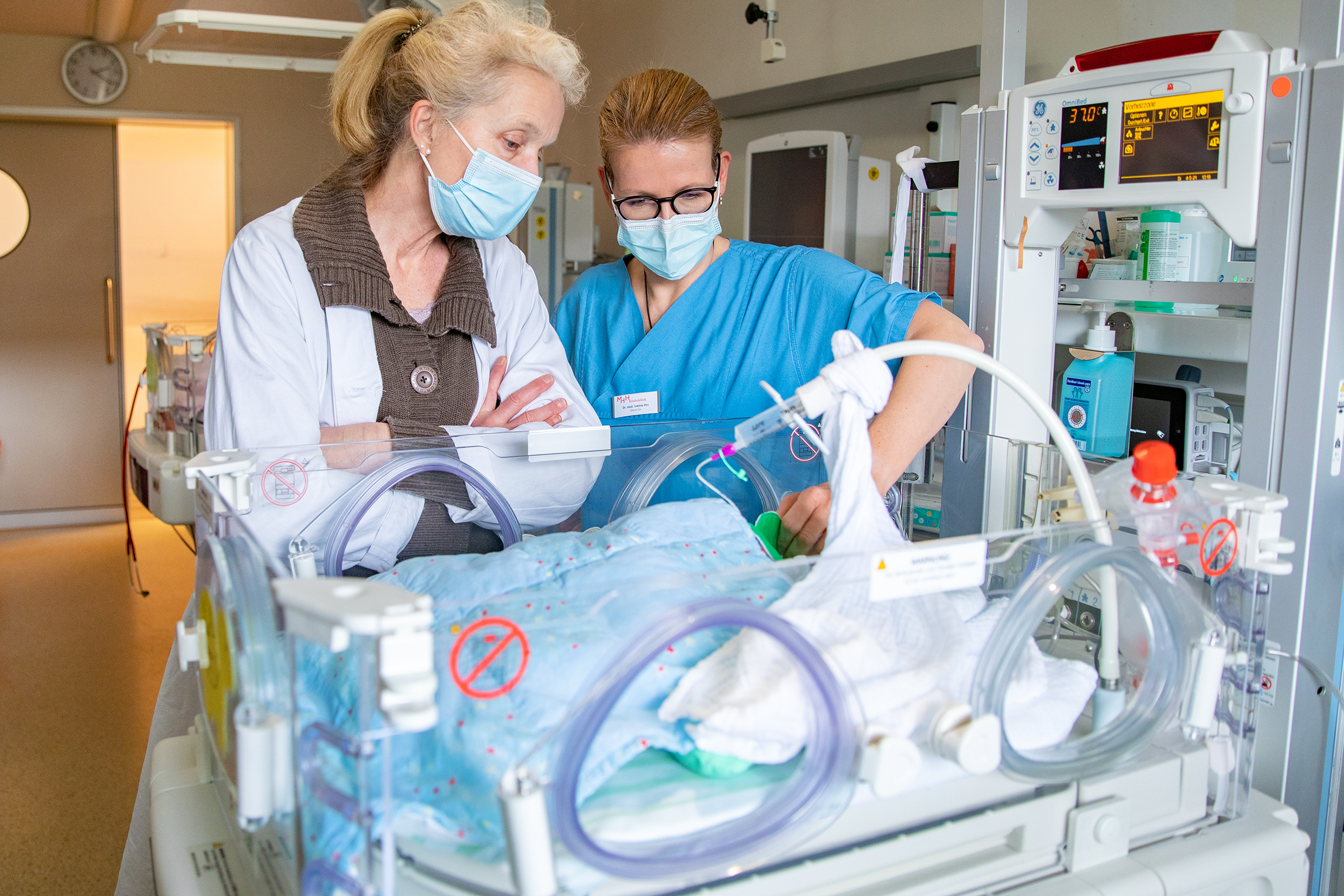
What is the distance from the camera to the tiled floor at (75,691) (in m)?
2.46

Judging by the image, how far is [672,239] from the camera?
5.34 feet

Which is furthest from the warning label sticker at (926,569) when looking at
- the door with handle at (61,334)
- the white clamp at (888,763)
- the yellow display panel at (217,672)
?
the door with handle at (61,334)

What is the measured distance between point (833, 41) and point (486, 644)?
337 centimetres

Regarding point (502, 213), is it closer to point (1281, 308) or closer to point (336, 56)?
point (1281, 308)

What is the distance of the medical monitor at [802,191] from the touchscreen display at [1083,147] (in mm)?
1675

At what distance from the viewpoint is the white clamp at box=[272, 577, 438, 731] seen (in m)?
0.66

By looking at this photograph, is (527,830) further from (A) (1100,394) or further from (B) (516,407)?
(A) (1100,394)

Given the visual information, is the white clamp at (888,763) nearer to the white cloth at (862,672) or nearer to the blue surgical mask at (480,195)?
the white cloth at (862,672)

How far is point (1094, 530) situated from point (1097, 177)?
2.39 feet

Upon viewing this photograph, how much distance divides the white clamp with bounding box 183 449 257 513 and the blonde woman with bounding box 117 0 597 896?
15 cm

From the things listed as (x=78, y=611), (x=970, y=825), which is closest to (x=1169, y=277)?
(x=970, y=825)

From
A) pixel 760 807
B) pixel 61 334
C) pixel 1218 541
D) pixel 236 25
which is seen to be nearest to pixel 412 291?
pixel 760 807

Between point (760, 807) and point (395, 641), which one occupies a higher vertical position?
point (395, 641)

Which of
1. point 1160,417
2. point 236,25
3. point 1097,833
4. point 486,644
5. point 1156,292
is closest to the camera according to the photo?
point 486,644
